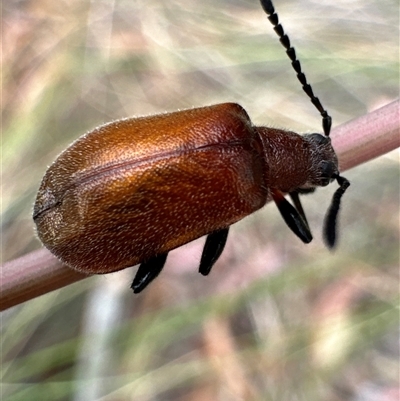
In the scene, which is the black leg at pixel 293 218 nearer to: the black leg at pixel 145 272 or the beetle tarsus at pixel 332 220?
the beetle tarsus at pixel 332 220

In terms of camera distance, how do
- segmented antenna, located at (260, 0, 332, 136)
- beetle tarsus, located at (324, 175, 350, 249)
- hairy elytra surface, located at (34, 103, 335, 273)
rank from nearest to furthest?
hairy elytra surface, located at (34, 103, 335, 273) → segmented antenna, located at (260, 0, 332, 136) → beetle tarsus, located at (324, 175, 350, 249)

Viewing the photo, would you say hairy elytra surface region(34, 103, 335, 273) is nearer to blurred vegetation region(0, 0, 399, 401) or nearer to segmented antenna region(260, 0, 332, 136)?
segmented antenna region(260, 0, 332, 136)

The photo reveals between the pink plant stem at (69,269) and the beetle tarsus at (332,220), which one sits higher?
the pink plant stem at (69,269)

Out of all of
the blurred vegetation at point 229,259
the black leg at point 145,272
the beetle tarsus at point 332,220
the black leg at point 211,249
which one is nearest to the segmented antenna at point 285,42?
the beetle tarsus at point 332,220

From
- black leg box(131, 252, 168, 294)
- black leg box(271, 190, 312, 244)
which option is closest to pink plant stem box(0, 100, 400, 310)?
black leg box(131, 252, 168, 294)

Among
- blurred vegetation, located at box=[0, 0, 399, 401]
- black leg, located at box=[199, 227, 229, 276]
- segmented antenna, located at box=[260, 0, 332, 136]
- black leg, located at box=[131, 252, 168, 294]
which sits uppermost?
segmented antenna, located at box=[260, 0, 332, 136]

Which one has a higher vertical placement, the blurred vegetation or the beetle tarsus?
the beetle tarsus
